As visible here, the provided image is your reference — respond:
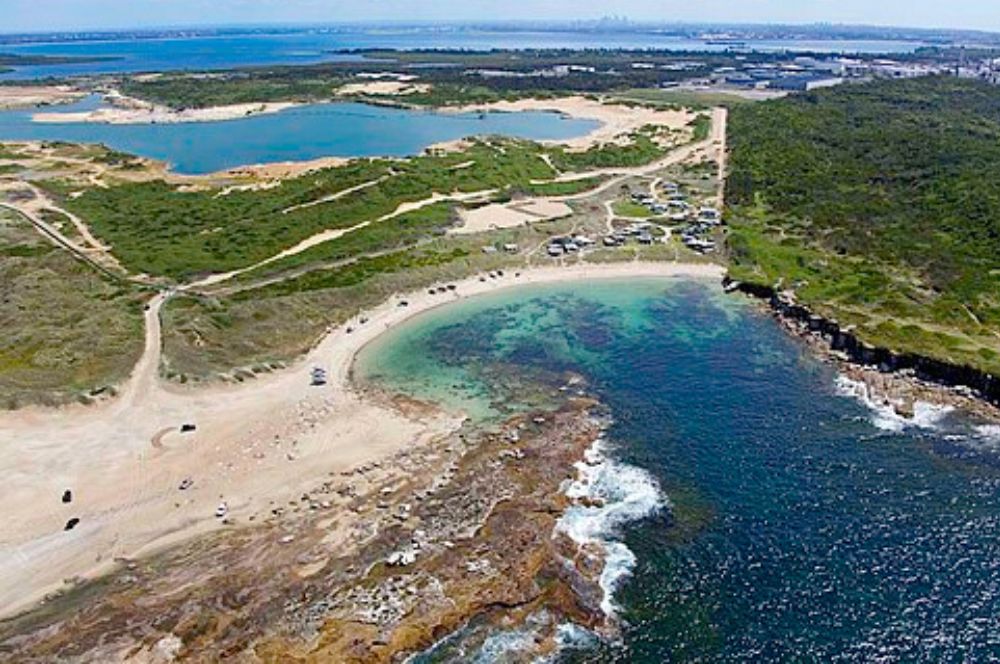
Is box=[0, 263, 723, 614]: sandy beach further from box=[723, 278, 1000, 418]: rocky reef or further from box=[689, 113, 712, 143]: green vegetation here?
box=[689, 113, 712, 143]: green vegetation

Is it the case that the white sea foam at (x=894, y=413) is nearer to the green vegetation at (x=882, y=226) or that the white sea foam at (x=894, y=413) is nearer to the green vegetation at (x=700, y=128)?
the green vegetation at (x=882, y=226)

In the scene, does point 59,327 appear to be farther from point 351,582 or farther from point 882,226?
point 882,226

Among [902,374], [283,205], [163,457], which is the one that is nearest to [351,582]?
[163,457]

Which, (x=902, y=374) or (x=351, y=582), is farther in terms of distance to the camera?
(x=902, y=374)

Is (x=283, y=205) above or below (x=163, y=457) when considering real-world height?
above

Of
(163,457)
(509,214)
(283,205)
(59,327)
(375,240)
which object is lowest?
(163,457)

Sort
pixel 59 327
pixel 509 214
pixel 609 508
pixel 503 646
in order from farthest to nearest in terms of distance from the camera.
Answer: pixel 509 214 < pixel 59 327 < pixel 609 508 < pixel 503 646

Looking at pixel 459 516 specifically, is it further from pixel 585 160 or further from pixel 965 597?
pixel 585 160

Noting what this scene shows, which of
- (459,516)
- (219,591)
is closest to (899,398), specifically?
(459,516)
